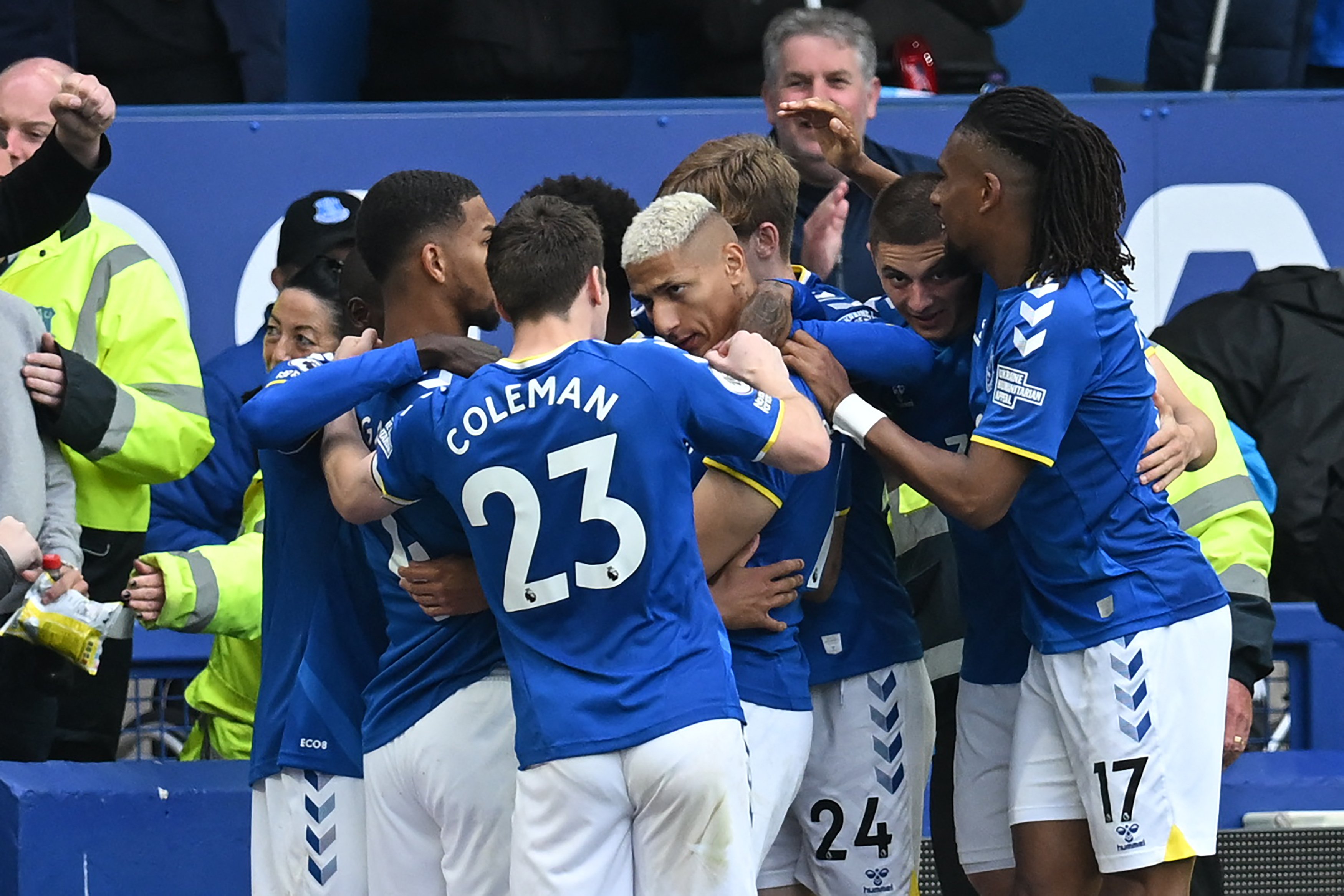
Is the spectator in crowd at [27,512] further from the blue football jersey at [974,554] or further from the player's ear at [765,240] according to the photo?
the blue football jersey at [974,554]

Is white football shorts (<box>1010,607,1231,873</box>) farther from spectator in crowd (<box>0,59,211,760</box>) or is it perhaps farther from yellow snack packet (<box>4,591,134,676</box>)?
spectator in crowd (<box>0,59,211,760</box>)

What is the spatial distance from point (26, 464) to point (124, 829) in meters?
0.95

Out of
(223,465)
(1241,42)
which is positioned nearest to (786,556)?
(223,465)

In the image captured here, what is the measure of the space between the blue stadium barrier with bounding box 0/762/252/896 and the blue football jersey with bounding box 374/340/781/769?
60.2 inches

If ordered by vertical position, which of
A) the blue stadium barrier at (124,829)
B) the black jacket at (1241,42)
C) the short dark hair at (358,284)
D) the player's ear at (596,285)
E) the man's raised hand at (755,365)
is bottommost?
the blue stadium barrier at (124,829)

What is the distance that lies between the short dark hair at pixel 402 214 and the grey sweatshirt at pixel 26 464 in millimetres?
1114

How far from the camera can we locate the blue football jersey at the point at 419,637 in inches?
141

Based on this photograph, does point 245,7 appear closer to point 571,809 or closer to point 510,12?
point 510,12

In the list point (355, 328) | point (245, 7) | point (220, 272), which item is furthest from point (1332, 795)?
point (245, 7)

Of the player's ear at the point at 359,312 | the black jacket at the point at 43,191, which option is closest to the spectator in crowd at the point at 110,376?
the black jacket at the point at 43,191

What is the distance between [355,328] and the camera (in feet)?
13.9

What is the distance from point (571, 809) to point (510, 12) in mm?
4440

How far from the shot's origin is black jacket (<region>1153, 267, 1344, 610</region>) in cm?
602

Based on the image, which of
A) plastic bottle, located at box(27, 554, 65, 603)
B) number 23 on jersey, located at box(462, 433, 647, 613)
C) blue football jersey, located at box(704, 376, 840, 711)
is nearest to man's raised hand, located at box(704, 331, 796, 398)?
blue football jersey, located at box(704, 376, 840, 711)
